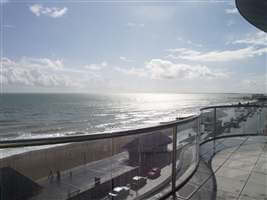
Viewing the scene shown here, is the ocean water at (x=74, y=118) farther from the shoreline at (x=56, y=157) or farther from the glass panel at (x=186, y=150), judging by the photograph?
the glass panel at (x=186, y=150)

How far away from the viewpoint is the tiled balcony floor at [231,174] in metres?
2.10

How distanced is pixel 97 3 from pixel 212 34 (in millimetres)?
4802

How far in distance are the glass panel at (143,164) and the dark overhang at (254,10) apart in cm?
271

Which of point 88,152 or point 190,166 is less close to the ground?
point 88,152

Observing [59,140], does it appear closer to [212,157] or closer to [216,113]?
[212,157]

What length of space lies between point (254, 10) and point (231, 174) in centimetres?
283

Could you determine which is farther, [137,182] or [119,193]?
[137,182]

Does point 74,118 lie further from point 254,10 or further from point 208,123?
point 254,10

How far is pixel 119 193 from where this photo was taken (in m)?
1.60

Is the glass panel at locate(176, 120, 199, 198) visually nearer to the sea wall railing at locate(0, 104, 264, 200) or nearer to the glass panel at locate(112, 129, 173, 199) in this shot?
the sea wall railing at locate(0, 104, 264, 200)

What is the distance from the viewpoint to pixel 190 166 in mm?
2576

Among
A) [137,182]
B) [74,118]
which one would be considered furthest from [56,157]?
[74,118]

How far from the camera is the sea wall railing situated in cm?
117

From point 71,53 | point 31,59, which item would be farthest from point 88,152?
point 31,59
